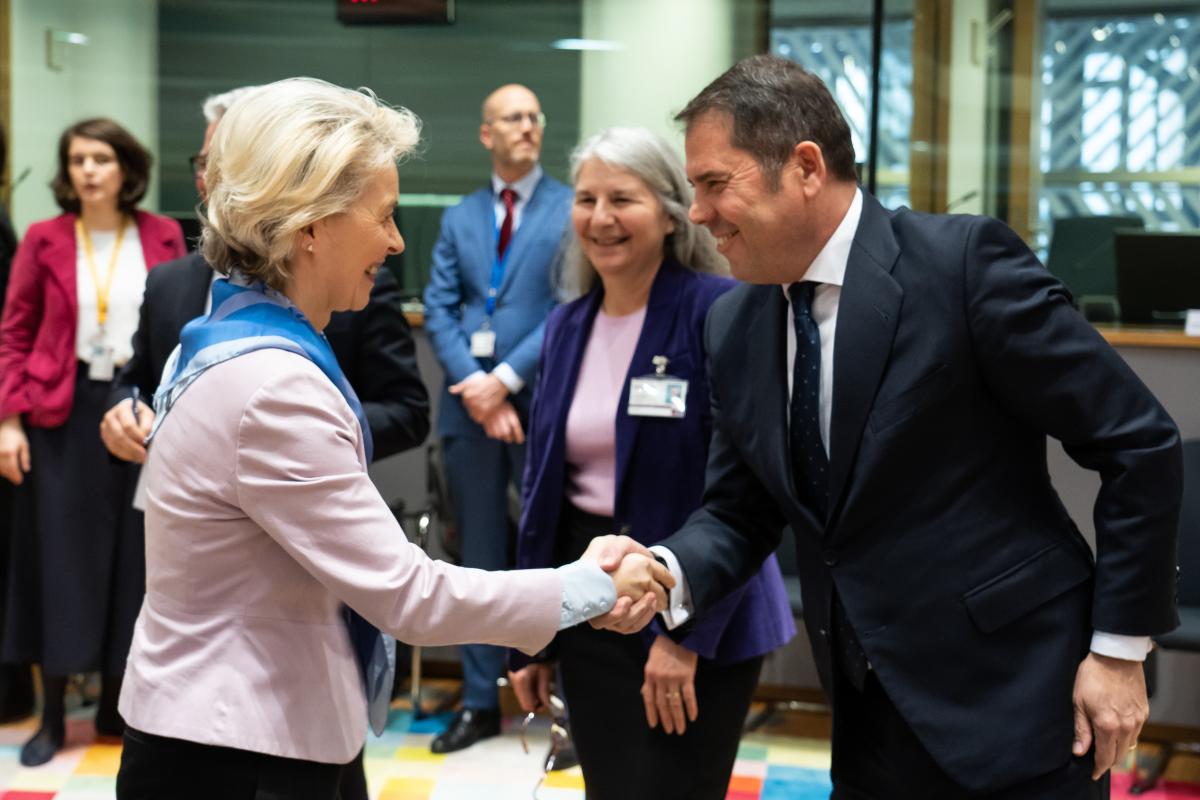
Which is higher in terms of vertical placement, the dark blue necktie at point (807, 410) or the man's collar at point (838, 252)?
the man's collar at point (838, 252)

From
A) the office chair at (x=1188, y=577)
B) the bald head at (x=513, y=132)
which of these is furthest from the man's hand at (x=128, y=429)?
the office chair at (x=1188, y=577)

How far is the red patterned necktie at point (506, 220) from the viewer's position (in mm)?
4824

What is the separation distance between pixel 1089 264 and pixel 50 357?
11.7 ft

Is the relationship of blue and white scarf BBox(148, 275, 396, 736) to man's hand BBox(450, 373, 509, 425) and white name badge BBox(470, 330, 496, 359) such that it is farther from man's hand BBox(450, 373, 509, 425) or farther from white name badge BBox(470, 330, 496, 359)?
white name badge BBox(470, 330, 496, 359)

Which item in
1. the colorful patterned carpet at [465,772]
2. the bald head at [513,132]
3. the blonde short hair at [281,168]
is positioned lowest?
the colorful patterned carpet at [465,772]

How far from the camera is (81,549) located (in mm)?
4543

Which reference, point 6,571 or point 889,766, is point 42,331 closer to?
point 6,571

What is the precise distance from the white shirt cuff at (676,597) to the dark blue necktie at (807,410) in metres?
0.27

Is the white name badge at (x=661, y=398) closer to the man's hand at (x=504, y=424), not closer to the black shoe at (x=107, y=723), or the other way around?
the man's hand at (x=504, y=424)

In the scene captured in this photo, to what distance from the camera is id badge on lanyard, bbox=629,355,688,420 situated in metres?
2.56

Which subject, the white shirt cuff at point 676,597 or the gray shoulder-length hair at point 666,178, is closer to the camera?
the white shirt cuff at point 676,597

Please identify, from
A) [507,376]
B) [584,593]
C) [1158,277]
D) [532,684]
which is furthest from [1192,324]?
[584,593]

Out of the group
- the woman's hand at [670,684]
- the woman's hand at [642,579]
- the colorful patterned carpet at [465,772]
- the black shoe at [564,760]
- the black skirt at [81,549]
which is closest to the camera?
the woman's hand at [642,579]

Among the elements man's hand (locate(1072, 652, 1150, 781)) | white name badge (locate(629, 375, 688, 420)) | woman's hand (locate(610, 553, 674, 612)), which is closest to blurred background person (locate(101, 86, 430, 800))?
white name badge (locate(629, 375, 688, 420))
